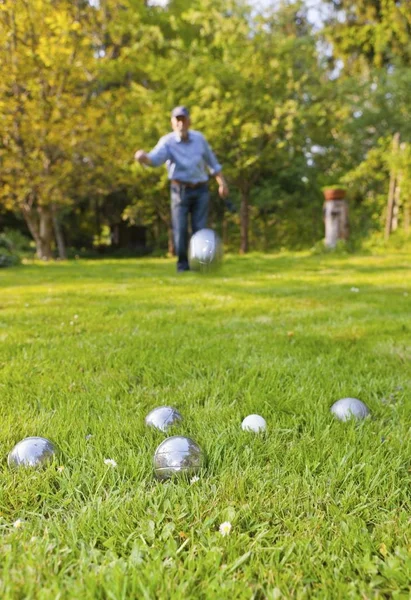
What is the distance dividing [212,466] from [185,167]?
5.58m

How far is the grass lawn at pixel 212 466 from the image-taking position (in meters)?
1.26

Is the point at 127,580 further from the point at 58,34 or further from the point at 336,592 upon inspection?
the point at 58,34

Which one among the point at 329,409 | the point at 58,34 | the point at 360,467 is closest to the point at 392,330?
the point at 329,409

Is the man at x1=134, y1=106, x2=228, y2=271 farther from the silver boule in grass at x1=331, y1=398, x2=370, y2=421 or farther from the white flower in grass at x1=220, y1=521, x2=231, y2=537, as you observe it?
the white flower in grass at x1=220, y1=521, x2=231, y2=537

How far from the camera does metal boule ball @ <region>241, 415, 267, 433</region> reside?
6.66 feet

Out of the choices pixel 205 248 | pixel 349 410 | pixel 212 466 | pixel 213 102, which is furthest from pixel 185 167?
pixel 213 102

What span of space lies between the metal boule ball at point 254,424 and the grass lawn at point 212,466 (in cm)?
5

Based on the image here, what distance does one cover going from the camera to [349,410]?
2.14 metres

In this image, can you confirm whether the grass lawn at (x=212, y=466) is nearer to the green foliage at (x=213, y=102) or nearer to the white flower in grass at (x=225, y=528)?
the white flower in grass at (x=225, y=528)

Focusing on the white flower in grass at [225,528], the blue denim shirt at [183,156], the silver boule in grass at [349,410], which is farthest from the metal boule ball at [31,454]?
the blue denim shirt at [183,156]

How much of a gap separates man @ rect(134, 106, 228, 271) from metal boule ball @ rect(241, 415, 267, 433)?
4.83 metres

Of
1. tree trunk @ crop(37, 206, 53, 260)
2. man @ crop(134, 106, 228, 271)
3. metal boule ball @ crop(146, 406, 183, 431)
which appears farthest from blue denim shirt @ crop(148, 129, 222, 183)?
tree trunk @ crop(37, 206, 53, 260)

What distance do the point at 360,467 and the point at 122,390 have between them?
1.31m

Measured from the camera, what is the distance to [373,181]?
16703 mm
